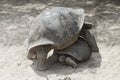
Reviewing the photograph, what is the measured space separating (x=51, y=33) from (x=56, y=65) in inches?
21.4

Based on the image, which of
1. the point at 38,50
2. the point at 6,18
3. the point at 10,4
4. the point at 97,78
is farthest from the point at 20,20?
the point at 97,78

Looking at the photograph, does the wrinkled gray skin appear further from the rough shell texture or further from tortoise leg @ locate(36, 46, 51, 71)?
the rough shell texture

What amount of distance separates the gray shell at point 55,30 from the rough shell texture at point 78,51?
0.36 feet

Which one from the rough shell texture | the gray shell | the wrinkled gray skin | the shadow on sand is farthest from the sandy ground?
the gray shell

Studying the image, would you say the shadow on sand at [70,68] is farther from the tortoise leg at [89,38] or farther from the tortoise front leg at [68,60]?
the tortoise leg at [89,38]

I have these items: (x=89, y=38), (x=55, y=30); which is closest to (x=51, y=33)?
(x=55, y=30)

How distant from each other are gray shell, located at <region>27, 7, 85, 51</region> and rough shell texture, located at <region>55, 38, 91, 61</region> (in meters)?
0.11

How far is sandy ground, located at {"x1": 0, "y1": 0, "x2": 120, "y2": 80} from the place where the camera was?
187 inches

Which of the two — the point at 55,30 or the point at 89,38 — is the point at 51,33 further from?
the point at 89,38

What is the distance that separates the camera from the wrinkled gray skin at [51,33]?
4.81m

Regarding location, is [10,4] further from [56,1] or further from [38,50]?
[38,50]

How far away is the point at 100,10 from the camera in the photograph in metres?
7.21

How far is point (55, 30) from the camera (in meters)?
4.84

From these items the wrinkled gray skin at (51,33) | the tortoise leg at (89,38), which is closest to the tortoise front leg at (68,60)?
the wrinkled gray skin at (51,33)
